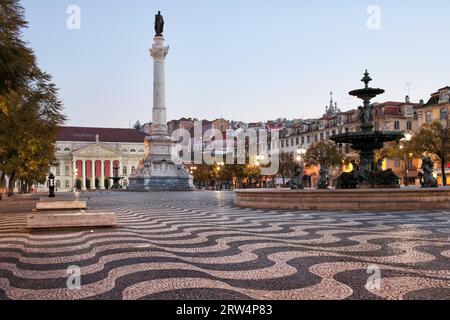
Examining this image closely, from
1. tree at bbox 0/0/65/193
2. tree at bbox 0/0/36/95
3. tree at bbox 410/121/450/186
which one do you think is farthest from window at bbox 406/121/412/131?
tree at bbox 0/0/36/95

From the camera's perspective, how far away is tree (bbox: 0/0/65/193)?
33.8 feet

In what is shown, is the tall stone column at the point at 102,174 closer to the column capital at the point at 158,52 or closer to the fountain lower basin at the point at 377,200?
the column capital at the point at 158,52

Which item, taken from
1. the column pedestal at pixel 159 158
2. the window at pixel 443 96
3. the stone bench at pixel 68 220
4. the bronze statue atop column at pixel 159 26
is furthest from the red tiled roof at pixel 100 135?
the stone bench at pixel 68 220

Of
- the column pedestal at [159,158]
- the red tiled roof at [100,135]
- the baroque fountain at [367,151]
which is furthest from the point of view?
the red tiled roof at [100,135]

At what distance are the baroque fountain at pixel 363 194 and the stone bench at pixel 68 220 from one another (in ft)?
29.0

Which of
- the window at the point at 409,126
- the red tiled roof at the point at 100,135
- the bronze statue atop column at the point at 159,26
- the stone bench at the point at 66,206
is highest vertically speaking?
the bronze statue atop column at the point at 159,26

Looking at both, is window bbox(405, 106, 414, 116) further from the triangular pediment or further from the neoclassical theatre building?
the triangular pediment

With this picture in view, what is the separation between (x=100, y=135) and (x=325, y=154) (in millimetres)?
93817

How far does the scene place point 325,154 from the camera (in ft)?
211

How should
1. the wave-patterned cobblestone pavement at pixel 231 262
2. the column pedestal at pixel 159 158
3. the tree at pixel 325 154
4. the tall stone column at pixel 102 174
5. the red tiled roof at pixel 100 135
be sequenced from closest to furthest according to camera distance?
the wave-patterned cobblestone pavement at pixel 231 262 < the column pedestal at pixel 159 158 < the tree at pixel 325 154 < the tall stone column at pixel 102 174 < the red tiled roof at pixel 100 135

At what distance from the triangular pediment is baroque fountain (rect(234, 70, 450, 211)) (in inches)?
4594

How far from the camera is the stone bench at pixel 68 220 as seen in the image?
37.2 feet

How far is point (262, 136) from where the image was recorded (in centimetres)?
10338
